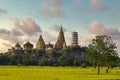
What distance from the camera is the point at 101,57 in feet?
280

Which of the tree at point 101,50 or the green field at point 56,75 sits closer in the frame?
the green field at point 56,75

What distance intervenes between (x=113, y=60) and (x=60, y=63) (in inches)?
3569

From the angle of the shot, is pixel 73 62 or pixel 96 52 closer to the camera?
pixel 96 52

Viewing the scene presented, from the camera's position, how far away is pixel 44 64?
175 meters

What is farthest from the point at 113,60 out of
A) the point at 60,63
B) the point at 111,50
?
the point at 60,63

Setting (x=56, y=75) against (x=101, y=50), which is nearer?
(x=56, y=75)

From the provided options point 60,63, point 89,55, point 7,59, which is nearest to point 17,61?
point 7,59

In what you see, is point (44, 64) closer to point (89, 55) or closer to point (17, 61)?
point (17, 61)

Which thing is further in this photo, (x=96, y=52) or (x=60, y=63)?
(x=60, y=63)

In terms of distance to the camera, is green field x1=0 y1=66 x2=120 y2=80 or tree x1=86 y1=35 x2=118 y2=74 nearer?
green field x1=0 y1=66 x2=120 y2=80

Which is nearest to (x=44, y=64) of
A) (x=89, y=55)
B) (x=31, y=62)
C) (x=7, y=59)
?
(x=31, y=62)

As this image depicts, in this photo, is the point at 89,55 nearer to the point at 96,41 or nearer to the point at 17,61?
the point at 96,41

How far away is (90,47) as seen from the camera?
3371 inches

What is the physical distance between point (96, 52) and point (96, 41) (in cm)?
274
